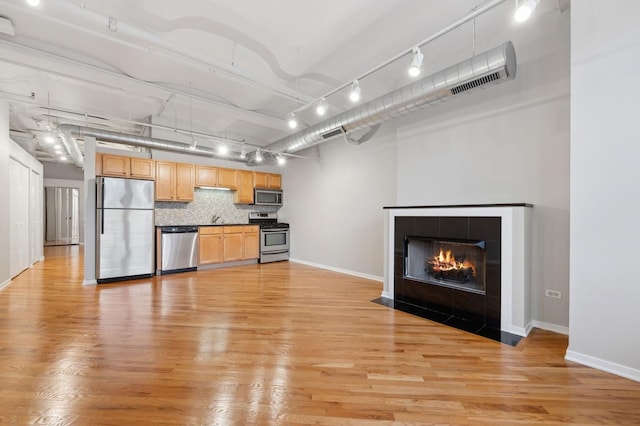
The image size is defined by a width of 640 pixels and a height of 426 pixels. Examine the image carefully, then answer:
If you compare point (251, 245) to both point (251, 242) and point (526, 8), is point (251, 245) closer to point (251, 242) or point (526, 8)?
point (251, 242)

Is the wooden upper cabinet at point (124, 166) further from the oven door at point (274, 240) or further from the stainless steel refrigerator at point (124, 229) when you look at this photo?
the oven door at point (274, 240)

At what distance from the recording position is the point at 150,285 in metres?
4.71

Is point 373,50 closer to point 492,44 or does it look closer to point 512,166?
point 492,44

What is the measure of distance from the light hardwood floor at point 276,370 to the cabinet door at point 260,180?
13.5ft

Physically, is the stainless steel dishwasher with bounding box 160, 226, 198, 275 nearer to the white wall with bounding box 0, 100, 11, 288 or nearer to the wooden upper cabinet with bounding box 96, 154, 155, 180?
the wooden upper cabinet with bounding box 96, 154, 155, 180

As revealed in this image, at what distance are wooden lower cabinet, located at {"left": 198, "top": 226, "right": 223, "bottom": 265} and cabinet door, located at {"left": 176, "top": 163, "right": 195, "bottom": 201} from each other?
2.71 feet

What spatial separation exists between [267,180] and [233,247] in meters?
2.11

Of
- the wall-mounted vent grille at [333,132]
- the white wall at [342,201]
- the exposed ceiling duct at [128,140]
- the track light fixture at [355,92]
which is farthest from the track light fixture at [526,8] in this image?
the exposed ceiling duct at [128,140]

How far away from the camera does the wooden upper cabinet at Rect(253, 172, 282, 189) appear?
7.19 metres

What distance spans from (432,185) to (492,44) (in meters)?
1.86

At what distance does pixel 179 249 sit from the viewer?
5680mm

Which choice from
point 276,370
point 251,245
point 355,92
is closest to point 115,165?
point 251,245

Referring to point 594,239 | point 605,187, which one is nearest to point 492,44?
point 605,187

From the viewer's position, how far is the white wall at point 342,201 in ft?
16.7
